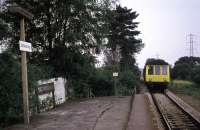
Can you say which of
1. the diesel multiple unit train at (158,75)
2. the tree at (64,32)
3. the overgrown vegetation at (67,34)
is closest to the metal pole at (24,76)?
the overgrown vegetation at (67,34)

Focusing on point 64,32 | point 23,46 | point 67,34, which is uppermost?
point 64,32

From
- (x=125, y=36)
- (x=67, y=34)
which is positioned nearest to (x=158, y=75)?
(x=67, y=34)

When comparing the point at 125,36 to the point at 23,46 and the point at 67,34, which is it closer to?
the point at 67,34

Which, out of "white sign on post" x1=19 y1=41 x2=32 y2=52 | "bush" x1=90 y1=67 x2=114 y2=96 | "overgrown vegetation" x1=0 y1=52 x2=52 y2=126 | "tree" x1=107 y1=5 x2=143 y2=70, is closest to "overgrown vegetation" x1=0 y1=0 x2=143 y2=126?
"bush" x1=90 y1=67 x2=114 y2=96

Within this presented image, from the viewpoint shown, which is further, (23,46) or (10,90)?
(10,90)

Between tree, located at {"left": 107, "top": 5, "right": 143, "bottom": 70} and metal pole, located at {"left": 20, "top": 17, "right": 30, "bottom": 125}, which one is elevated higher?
tree, located at {"left": 107, "top": 5, "right": 143, "bottom": 70}

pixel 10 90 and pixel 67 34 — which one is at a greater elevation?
pixel 67 34

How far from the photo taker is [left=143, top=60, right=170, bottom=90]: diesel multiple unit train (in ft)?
134

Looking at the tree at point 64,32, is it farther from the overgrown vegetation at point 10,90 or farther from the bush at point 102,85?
the overgrown vegetation at point 10,90

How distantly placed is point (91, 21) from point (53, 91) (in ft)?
25.9

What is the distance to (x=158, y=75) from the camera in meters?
41.3

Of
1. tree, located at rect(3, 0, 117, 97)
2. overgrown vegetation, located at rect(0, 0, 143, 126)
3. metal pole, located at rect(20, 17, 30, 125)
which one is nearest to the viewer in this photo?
metal pole, located at rect(20, 17, 30, 125)

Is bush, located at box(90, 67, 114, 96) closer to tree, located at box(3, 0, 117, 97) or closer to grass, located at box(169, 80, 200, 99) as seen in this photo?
grass, located at box(169, 80, 200, 99)

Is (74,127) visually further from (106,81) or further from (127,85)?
(127,85)
